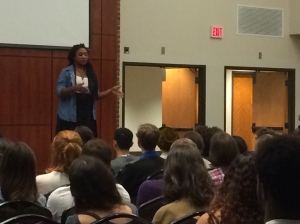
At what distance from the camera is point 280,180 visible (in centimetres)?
160

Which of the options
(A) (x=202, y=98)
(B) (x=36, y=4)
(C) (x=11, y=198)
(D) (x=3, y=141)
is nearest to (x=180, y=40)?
(A) (x=202, y=98)

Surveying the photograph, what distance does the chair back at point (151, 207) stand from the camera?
11.0ft

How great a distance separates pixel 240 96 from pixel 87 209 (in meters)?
10.1

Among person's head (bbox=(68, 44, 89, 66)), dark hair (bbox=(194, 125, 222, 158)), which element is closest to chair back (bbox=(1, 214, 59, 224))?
dark hair (bbox=(194, 125, 222, 158))

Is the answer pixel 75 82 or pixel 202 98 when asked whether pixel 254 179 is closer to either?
pixel 75 82

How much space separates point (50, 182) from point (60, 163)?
0.49ft

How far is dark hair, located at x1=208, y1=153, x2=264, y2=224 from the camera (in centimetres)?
225

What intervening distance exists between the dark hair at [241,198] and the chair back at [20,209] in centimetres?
102

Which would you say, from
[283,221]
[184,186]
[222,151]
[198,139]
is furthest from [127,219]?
Result: [198,139]

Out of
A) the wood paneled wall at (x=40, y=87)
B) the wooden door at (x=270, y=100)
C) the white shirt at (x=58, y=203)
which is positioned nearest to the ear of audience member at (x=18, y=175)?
the white shirt at (x=58, y=203)

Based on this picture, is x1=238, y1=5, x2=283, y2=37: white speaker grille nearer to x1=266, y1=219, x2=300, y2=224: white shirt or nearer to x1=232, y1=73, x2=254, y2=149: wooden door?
x1=232, y1=73, x2=254, y2=149: wooden door

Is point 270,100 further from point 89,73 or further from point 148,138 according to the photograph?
point 148,138

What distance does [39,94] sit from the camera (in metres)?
7.98

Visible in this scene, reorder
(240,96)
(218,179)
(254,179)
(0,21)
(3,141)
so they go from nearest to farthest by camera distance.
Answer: (254,179) < (218,179) < (3,141) < (0,21) < (240,96)
